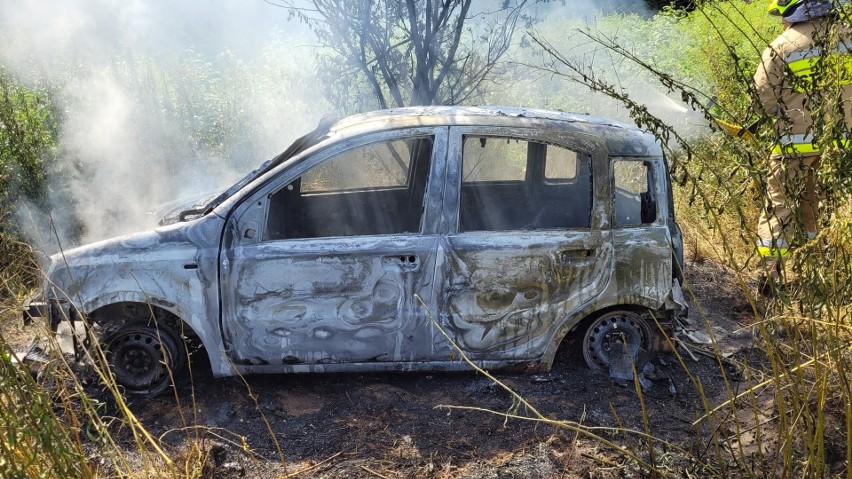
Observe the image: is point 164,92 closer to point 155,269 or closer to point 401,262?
point 155,269

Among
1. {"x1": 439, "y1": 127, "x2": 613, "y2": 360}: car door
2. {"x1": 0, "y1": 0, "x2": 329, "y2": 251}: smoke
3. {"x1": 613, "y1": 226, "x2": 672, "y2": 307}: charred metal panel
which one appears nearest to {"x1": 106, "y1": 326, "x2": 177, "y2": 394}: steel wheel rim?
{"x1": 439, "y1": 127, "x2": 613, "y2": 360}: car door

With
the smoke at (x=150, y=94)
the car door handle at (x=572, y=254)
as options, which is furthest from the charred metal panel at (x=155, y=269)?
the car door handle at (x=572, y=254)

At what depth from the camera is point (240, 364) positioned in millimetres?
4316

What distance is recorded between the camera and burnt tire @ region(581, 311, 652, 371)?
4656mm

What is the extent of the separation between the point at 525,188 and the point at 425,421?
6.51ft

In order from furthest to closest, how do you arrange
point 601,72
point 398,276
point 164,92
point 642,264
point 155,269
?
point 601,72 < point 164,92 < point 642,264 < point 398,276 < point 155,269

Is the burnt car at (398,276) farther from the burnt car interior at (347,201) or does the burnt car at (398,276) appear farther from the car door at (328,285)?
the burnt car interior at (347,201)

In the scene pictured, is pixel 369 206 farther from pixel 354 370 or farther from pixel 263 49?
pixel 263 49

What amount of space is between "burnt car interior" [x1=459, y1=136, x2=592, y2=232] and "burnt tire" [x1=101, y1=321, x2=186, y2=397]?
6.57 ft

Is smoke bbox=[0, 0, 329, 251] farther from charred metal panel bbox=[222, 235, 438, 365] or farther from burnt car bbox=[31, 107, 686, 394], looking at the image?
charred metal panel bbox=[222, 235, 438, 365]

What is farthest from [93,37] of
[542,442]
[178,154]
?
[542,442]

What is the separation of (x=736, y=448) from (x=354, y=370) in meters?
2.17

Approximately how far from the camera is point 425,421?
4.18 metres

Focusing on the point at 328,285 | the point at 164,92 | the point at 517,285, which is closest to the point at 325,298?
the point at 328,285
